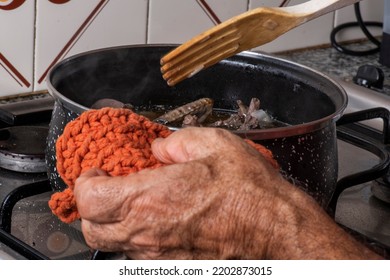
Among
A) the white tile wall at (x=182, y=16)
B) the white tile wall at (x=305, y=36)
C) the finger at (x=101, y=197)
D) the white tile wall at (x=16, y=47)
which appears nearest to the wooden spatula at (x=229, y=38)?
the finger at (x=101, y=197)

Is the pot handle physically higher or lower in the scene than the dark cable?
higher

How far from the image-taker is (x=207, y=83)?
1.18 metres

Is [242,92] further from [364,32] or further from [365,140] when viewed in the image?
[364,32]

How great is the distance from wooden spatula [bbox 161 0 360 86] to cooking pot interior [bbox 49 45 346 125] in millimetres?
108

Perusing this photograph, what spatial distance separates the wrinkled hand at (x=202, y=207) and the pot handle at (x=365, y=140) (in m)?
0.37

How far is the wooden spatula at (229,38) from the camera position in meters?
Result: 0.94

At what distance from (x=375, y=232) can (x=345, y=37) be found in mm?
840

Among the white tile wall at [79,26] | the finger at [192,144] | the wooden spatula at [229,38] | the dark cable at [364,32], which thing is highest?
the finger at [192,144]

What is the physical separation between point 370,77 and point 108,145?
879mm

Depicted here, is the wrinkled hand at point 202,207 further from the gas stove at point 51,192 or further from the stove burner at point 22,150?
the stove burner at point 22,150

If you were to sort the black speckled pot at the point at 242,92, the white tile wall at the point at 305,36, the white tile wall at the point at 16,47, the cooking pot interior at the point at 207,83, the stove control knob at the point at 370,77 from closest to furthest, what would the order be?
the black speckled pot at the point at 242,92
the cooking pot interior at the point at 207,83
the white tile wall at the point at 16,47
the stove control knob at the point at 370,77
the white tile wall at the point at 305,36

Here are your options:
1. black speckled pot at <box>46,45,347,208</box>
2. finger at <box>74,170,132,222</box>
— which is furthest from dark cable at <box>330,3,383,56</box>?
finger at <box>74,170,132,222</box>

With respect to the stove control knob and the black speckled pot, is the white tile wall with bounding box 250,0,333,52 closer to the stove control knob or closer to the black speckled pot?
the stove control knob

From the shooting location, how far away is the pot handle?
106cm
